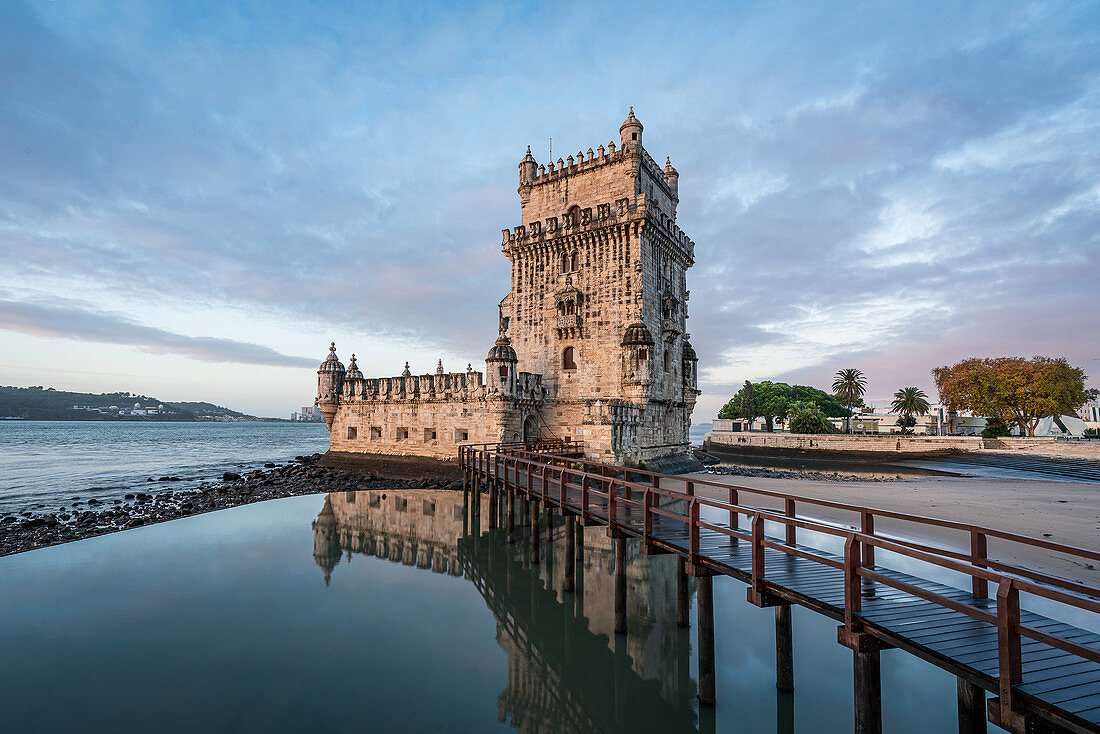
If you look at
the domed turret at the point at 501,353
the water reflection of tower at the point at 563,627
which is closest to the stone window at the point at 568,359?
the domed turret at the point at 501,353

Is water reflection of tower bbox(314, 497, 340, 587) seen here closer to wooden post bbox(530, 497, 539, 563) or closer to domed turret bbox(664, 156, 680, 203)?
wooden post bbox(530, 497, 539, 563)

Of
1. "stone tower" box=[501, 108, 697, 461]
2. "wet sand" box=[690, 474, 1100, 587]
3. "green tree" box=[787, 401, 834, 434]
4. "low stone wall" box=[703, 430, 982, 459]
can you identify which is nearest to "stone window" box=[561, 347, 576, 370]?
"stone tower" box=[501, 108, 697, 461]

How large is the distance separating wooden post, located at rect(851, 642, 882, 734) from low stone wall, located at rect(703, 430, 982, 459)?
165ft

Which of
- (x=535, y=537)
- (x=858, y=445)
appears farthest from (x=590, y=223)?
(x=858, y=445)

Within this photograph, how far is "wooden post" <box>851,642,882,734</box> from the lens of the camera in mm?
5723

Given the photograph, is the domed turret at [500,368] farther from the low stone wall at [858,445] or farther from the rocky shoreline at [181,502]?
the low stone wall at [858,445]

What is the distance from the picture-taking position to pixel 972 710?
6.21 meters

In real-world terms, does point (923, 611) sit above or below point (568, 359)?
below

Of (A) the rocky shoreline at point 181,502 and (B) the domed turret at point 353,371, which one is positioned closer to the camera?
(A) the rocky shoreline at point 181,502

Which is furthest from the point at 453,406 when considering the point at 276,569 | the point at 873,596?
the point at 873,596

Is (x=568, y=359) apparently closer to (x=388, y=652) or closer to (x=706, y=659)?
(x=388, y=652)

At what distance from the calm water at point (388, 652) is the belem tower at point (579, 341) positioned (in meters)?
12.8

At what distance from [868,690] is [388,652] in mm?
8417

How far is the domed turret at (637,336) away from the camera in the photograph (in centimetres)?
2739
